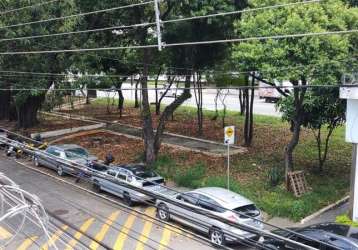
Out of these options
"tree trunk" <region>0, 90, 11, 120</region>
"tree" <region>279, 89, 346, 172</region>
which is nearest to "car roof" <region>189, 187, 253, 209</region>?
"tree" <region>279, 89, 346, 172</region>

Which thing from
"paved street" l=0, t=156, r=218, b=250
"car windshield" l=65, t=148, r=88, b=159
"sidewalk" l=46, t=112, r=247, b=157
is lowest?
"paved street" l=0, t=156, r=218, b=250

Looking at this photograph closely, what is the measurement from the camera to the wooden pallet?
1767 centimetres

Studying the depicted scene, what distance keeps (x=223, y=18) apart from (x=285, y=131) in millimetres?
10191

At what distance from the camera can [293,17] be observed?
615 inches

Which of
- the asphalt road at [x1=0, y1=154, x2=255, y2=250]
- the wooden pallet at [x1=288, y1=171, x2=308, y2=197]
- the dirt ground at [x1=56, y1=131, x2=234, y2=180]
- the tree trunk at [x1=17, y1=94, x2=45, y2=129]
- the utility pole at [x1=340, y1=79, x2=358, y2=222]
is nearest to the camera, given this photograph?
the asphalt road at [x1=0, y1=154, x2=255, y2=250]

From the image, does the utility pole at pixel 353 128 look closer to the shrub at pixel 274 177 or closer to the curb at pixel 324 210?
the curb at pixel 324 210

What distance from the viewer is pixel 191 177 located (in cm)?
2000

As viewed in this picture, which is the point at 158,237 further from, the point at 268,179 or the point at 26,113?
the point at 26,113

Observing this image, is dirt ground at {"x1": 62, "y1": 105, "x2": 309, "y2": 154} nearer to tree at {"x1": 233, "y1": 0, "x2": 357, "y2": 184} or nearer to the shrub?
the shrub

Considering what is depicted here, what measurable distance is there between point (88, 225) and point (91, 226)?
19 cm

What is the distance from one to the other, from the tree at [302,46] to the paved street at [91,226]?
5989mm

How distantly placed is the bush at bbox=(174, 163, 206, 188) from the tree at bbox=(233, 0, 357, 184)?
5524 mm

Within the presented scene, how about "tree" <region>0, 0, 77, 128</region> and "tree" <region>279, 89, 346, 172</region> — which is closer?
"tree" <region>279, 89, 346, 172</region>

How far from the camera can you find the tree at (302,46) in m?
15.4
